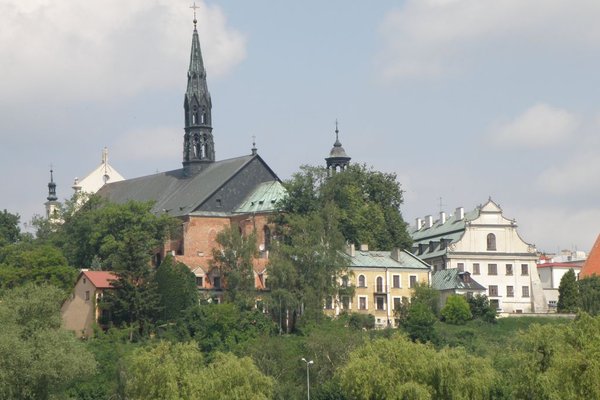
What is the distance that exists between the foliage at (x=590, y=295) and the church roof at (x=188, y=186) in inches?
980

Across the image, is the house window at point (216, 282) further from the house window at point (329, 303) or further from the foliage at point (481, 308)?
the foliage at point (481, 308)

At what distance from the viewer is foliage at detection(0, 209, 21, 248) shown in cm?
13362

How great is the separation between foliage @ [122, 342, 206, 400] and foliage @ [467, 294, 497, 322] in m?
31.4

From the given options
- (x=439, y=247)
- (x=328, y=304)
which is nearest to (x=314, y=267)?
(x=328, y=304)

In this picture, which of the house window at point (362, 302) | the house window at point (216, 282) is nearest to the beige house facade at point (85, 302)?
the house window at point (216, 282)

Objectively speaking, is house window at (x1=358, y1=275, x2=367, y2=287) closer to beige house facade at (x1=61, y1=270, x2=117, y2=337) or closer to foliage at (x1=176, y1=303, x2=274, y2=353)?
foliage at (x1=176, y1=303, x2=274, y2=353)

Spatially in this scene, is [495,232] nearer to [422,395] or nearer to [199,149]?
[199,149]

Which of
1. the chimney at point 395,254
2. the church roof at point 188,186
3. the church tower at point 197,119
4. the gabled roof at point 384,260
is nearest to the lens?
the gabled roof at point 384,260

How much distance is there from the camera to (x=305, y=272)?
101812 mm

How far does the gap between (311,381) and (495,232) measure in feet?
102

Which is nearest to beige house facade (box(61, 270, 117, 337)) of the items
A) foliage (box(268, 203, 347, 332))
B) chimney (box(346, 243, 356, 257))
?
foliage (box(268, 203, 347, 332))

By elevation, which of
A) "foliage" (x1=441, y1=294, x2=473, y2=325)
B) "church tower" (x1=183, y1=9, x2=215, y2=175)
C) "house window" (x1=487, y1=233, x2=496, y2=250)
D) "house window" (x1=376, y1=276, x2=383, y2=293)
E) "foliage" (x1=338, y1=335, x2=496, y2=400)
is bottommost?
"foliage" (x1=338, y1=335, x2=496, y2=400)

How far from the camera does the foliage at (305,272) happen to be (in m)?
101

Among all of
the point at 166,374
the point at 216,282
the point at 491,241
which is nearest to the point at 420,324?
the point at 216,282
